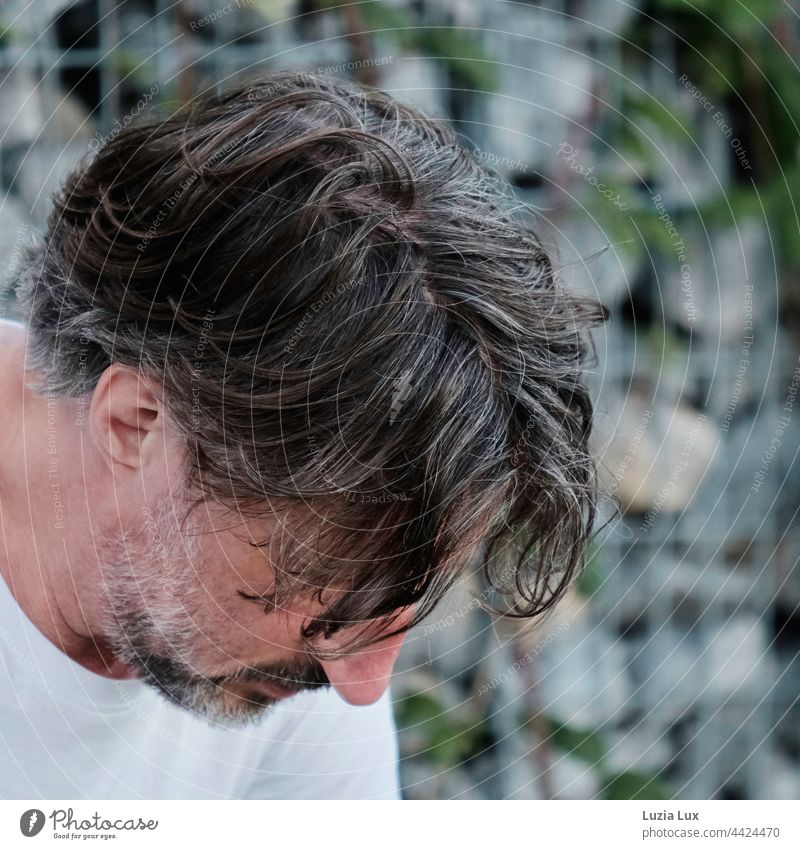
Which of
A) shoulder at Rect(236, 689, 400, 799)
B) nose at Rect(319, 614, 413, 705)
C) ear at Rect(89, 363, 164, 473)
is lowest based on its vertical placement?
shoulder at Rect(236, 689, 400, 799)

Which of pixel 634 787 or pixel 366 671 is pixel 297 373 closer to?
pixel 366 671

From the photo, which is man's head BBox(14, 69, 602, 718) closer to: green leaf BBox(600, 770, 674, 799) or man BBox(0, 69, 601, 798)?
man BBox(0, 69, 601, 798)

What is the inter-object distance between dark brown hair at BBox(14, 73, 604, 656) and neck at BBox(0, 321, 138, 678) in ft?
0.09

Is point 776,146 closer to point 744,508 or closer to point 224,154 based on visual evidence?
point 744,508

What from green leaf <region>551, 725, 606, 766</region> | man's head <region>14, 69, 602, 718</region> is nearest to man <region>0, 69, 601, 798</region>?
man's head <region>14, 69, 602, 718</region>

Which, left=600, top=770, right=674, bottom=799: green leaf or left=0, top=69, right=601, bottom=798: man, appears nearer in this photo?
left=0, top=69, right=601, bottom=798: man

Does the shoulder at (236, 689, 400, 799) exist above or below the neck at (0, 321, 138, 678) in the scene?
below

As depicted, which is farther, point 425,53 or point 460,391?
point 425,53

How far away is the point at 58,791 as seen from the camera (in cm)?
50

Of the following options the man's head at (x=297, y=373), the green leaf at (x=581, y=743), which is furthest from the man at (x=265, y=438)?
the green leaf at (x=581, y=743)

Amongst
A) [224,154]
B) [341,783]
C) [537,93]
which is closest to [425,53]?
[537,93]

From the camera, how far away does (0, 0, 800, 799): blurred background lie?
1.74 feet
